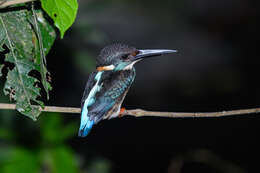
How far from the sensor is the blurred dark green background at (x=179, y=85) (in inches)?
235

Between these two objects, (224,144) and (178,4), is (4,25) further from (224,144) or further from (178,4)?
(178,4)

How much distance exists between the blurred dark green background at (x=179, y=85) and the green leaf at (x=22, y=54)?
289 cm

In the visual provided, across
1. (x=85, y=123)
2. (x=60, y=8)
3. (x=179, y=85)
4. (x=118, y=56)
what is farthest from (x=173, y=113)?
(x=179, y=85)

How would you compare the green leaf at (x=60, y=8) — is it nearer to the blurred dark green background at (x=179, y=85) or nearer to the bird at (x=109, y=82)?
the bird at (x=109, y=82)

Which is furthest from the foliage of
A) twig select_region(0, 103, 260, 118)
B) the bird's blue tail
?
the bird's blue tail

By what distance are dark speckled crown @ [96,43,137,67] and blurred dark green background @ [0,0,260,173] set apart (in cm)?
190

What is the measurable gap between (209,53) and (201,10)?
3.24ft

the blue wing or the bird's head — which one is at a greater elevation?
the bird's head

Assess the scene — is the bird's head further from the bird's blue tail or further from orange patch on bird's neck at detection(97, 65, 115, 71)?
the bird's blue tail

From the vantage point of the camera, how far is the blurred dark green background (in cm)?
596

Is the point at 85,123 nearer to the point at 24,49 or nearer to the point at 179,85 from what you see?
the point at 24,49

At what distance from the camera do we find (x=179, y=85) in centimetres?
655

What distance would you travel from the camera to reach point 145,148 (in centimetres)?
625

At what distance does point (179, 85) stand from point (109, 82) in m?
3.44
